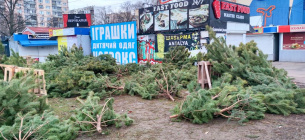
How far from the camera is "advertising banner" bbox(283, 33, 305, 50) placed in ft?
68.1

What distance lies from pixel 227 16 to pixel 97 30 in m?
8.51

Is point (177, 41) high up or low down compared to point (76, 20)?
down

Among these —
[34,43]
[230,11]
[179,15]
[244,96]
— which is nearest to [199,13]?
[179,15]

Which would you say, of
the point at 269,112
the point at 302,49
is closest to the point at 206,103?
the point at 269,112

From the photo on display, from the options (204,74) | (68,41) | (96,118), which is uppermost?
(68,41)

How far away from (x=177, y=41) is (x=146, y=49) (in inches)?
84.7

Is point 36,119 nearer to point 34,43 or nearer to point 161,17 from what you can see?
point 161,17

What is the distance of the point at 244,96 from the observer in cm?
511

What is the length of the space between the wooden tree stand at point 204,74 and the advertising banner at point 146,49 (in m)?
7.56

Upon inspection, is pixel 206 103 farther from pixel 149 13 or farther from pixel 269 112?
pixel 149 13

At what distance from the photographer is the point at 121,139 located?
175 inches

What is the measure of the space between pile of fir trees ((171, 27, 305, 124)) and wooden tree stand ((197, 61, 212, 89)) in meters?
0.21

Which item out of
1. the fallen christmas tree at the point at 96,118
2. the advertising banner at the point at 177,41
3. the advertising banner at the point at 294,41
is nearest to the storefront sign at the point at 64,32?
the advertising banner at the point at 177,41

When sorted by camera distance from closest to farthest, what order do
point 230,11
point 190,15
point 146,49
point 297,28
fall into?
point 190,15 < point 230,11 < point 146,49 < point 297,28
